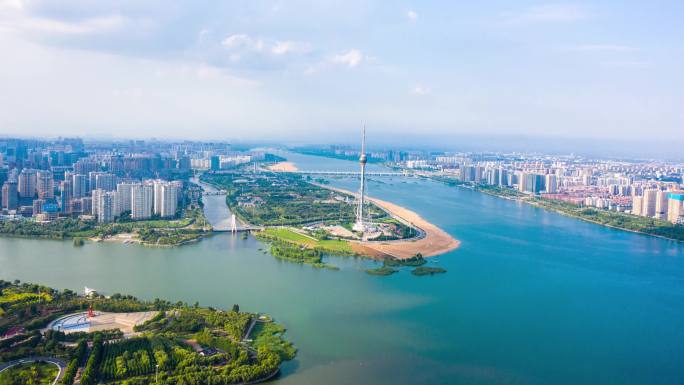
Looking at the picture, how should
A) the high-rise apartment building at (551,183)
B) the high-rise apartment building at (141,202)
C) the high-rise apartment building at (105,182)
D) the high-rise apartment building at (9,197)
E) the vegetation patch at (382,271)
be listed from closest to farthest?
the vegetation patch at (382,271)
the high-rise apartment building at (141,202)
the high-rise apartment building at (9,197)
the high-rise apartment building at (105,182)
the high-rise apartment building at (551,183)

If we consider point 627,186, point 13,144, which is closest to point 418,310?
point 627,186

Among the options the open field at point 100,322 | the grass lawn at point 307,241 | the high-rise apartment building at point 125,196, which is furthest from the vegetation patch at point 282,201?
the open field at point 100,322

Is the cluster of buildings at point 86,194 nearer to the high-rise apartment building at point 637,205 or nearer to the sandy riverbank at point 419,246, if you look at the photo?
the sandy riverbank at point 419,246

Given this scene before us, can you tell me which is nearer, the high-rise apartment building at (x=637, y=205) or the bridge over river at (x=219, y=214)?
the bridge over river at (x=219, y=214)

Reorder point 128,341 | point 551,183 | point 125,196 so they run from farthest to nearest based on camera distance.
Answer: point 551,183
point 125,196
point 128,341

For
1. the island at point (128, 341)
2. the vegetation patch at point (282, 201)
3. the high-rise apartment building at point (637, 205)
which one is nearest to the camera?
the island at point (128, 341)

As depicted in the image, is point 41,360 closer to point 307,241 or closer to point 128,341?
point 128,341

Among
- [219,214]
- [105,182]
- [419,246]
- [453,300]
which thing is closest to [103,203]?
[219,214]
